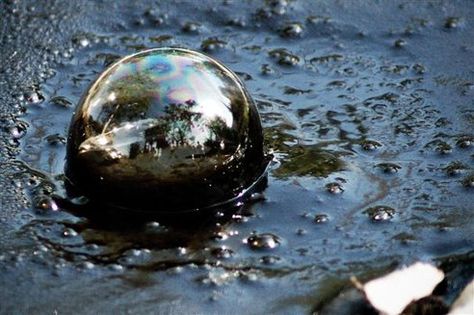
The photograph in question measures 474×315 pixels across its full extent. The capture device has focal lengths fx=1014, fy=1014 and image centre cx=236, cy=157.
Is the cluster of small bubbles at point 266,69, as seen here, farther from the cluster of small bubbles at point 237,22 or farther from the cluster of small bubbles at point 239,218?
the cluster of small bubbles at point 239,218

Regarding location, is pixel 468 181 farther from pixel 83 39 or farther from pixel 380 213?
pixel 83 39

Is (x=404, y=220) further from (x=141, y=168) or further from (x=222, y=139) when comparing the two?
(x=141, y=168)

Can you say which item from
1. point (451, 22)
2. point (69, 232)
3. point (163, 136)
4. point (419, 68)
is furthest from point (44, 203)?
point (451, 22)

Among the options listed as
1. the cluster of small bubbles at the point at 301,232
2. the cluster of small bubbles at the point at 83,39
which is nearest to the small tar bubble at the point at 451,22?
the cluster of small bubbles at the point at 83,39

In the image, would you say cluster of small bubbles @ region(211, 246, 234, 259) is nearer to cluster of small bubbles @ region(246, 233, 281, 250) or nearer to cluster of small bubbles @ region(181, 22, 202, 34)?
cluster of small bubbles @ region(246, 233, 281, 250)

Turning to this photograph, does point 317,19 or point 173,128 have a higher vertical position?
point 173,128

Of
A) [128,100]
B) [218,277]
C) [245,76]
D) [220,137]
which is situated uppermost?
[128,100]

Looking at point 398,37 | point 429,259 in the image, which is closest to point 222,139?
point 429,259
